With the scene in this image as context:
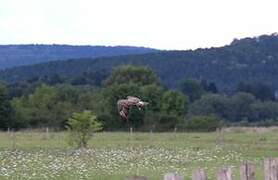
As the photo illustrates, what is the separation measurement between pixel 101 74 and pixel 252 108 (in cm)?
3034

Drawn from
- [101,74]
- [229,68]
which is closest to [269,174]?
[101,74]

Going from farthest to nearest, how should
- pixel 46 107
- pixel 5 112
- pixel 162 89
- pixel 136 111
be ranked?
1. pixel 46 107
2. pixel 162 89
3. pixel 5 112
4. pixel 136 111

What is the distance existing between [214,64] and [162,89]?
246 ft

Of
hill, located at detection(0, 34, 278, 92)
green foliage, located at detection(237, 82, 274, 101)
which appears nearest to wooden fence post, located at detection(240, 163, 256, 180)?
green foliage, located at detection(237, 82, 274, 101)

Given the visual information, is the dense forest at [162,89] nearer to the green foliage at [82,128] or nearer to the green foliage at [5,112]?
the green foliage at [5,112]

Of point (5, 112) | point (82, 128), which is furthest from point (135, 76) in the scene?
point (82, 128)

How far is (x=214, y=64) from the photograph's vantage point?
14888 cm

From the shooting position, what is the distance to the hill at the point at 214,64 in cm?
14326

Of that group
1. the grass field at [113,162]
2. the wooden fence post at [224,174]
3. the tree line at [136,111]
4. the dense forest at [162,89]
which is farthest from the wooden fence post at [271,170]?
the tree line at [136,111]

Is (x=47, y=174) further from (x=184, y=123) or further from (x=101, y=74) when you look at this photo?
(x=101, y=74)

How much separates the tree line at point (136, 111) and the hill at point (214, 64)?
66.8ft

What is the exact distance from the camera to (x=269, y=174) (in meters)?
8.12

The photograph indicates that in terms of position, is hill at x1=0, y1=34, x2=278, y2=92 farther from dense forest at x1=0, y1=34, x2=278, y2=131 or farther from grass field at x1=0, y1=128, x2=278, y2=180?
grass field at x1=0, y1=128, x2=278, y2=180

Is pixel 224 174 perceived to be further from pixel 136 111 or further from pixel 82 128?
pixel 136 111
